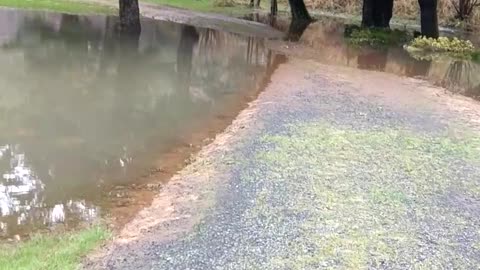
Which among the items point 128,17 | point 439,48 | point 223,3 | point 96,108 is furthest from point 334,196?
point 223,3

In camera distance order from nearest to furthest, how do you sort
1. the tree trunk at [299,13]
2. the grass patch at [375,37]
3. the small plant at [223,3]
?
the grass patch at [375,37], the tree trunk at [299,13], the small plant at [223,3]

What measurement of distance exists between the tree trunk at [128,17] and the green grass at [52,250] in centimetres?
1711

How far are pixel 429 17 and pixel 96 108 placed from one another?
16.2m

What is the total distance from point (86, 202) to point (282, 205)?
232 cm

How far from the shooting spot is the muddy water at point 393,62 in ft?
62.3

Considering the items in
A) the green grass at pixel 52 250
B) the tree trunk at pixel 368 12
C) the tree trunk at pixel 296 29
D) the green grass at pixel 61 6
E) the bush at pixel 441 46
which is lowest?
the green grass at pixel 52 250

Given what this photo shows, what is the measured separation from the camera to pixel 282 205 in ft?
25.3

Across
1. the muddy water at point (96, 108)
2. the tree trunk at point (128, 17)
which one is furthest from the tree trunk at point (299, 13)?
the tree trunk at point (128, 17)

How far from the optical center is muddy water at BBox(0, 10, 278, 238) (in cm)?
853

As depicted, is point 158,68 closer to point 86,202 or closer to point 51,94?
point 51,94

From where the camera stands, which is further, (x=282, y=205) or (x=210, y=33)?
(x=210, y=33)

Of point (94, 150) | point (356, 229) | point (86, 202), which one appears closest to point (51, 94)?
point (94, 150)

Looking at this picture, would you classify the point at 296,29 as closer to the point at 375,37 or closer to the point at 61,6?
the point at 375,37

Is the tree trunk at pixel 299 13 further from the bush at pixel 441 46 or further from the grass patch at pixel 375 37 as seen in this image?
the bush at pixel 441 46
